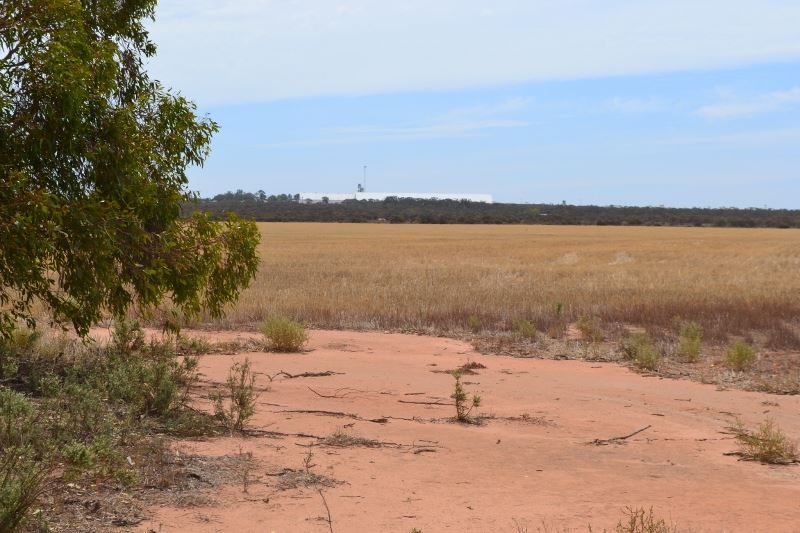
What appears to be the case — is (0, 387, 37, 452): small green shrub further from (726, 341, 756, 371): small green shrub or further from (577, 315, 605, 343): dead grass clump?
(577, 315, 605, 343): dead grass clump

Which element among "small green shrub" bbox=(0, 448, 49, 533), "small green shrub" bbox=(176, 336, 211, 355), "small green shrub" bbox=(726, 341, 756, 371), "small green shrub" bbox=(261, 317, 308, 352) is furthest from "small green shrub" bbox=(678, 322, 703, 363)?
"small green shrub" bbox=(0, 448, 49, 533)

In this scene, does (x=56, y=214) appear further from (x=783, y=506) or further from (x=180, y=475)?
(x=783, y=506)

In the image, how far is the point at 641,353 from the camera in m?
15.1

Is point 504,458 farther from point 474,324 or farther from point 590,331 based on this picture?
point 474,324

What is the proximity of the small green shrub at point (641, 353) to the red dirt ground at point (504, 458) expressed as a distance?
19.5 inches

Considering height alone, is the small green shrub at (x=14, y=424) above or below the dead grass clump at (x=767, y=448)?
above

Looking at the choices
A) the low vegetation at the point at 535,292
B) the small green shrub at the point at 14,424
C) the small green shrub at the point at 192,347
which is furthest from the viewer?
the low vegetation at the point at 535,292

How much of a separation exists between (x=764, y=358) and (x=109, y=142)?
40.2 ft

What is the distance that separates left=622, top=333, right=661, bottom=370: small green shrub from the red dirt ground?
0.50 m

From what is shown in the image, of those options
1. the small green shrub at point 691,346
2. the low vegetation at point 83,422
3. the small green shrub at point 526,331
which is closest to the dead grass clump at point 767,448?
the low vegetation at point 83,422

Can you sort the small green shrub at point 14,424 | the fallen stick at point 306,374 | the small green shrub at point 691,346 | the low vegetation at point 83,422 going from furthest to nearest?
the small green shrub at point 691,346
the fallen stick at point 306,374
the small green shrub at point 14,424
the low vegetation at point 83,422

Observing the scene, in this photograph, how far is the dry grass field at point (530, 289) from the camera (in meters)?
20.1

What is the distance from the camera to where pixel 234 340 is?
16812 millimetres

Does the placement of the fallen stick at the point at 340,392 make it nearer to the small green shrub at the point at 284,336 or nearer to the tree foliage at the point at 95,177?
the tree foliage at the point at 95,177
